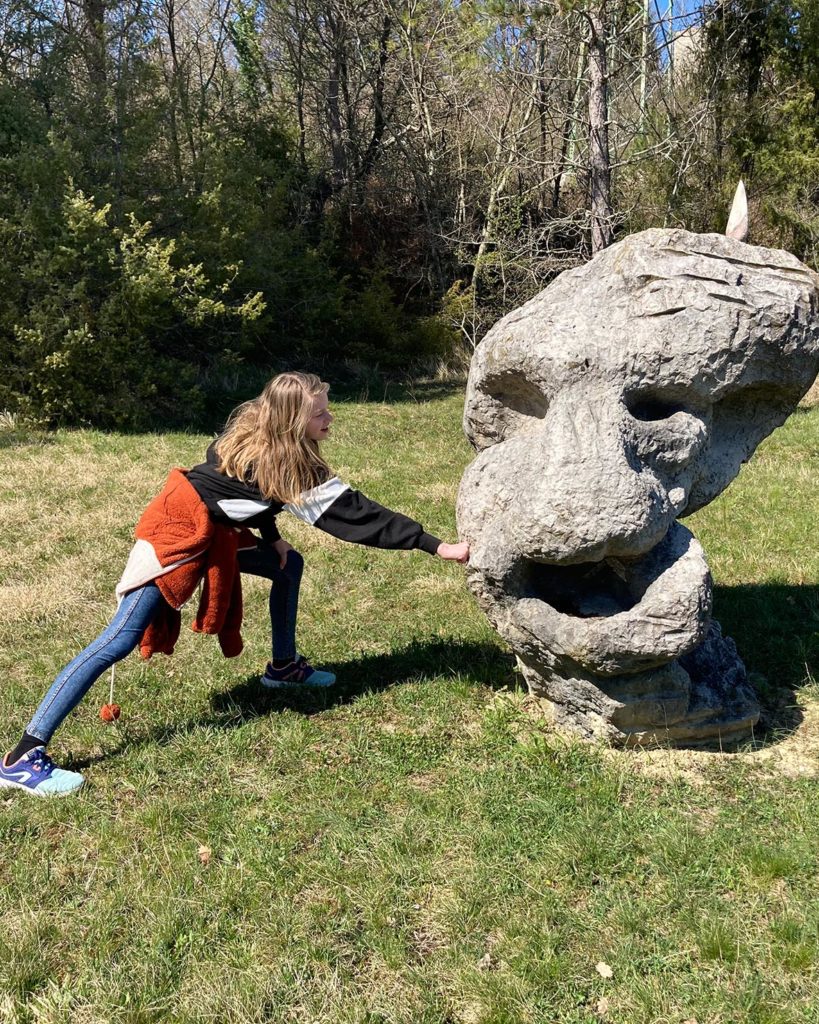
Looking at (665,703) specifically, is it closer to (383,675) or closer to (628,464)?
(628,464)

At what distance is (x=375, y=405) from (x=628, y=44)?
652 centimetres

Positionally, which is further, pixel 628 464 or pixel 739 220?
pixel 739 220

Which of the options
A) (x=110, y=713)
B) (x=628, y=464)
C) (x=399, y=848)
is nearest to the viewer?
(x=399, y=848)

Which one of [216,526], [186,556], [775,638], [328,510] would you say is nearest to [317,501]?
[328,510]

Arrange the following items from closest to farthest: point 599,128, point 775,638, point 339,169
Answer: point 775,638 → point 599,128 → point 339,169

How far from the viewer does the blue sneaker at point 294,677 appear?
4.82 meters

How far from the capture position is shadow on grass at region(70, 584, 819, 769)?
4445 millimetres

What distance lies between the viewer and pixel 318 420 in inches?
161

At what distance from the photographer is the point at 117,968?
9.67 ft

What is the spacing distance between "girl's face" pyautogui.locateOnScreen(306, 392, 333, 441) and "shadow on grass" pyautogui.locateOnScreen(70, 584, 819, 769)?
1.47 m

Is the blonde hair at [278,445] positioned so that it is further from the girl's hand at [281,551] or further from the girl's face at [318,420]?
the girl's hand at [281,551]

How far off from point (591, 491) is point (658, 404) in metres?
0.77

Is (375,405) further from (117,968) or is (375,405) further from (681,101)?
(117,968)

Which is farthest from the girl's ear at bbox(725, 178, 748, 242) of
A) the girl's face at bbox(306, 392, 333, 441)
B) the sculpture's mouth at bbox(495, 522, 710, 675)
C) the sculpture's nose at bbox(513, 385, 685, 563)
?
the girl's face at bbox(306, 392, 333, 441)
